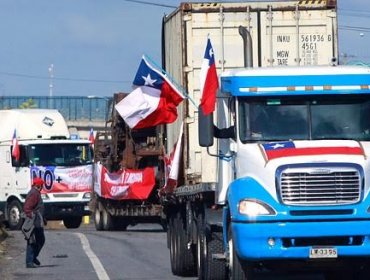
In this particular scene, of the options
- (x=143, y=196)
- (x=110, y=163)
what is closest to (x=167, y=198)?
(x=143, y=196)

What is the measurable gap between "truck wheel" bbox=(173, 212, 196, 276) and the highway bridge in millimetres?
62920

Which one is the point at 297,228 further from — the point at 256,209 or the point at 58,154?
the point at 58,154

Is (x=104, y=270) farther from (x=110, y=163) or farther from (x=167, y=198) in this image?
(x=110, y=163)

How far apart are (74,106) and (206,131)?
72336 mm

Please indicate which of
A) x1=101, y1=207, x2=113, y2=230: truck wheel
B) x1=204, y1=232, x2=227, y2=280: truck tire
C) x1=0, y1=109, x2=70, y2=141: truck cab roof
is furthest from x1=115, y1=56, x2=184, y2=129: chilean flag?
x1=0, y1=109, x2=70, y2=141: truck cab roof

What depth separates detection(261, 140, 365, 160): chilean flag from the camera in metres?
14.1

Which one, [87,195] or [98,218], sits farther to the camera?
[87,195]

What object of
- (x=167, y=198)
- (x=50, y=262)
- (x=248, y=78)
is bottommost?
(x=50, y=262)

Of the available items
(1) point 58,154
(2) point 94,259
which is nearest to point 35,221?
(2) point 94,259

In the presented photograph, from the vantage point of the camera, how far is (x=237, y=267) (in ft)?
48.7

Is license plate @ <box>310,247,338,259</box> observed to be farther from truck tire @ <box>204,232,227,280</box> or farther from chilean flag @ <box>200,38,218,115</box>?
truck tire @ <box>204,232,227,280</box>

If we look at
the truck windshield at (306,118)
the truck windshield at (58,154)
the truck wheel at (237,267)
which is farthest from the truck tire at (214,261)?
the truck windshield at (58,154)

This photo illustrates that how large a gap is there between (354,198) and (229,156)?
76.7 inches

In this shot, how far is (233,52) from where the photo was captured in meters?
18.2
